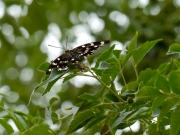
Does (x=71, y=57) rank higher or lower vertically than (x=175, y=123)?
higher

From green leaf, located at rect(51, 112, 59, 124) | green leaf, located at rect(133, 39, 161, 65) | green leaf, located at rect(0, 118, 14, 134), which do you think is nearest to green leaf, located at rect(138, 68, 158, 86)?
green leaf, located at rect(133, 39, 161, 65)

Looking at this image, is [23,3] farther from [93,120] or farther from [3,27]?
[93,120]

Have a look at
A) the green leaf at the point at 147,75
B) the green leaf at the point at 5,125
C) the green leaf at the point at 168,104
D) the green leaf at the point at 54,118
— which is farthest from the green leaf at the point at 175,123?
the green leaf at the point at 5,125

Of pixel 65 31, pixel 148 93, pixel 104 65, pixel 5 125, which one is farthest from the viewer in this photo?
pixel 65 31

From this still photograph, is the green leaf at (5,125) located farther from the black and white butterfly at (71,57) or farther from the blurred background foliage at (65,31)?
the blurred background foliage at (65,31)

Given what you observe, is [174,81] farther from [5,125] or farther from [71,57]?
[5,125]

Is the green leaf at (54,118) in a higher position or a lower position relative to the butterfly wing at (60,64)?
lower

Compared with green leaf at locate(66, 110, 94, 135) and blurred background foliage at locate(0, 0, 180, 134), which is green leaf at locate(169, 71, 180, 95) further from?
blurred background foliage at locate(0, 0, 180, 134)

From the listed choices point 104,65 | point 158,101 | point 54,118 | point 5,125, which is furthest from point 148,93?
point 5,125
